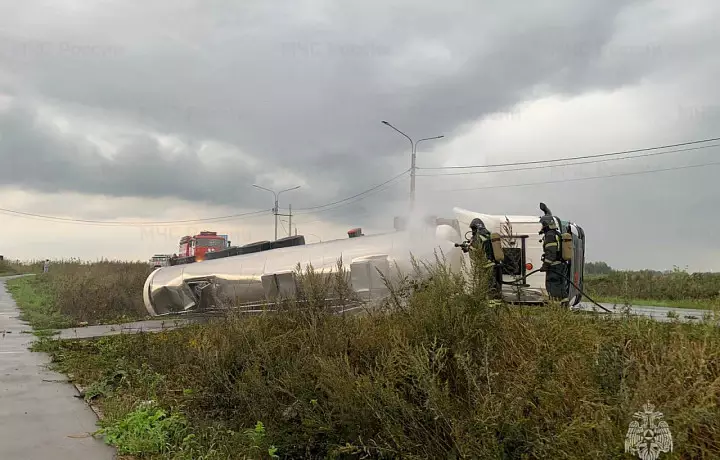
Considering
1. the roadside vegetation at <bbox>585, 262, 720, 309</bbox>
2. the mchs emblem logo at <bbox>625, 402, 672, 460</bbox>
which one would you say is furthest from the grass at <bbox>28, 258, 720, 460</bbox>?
the roadside vegetation at <bbox>585, 262, 720, 309</bbox>

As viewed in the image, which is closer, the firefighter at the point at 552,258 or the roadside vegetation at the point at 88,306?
the firefighter at the point at 552,258

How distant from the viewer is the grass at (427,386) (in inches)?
140

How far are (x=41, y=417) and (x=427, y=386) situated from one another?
483 centimetres

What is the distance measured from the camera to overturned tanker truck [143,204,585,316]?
9.25 metres

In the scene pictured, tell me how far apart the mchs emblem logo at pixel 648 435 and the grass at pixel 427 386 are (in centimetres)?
5

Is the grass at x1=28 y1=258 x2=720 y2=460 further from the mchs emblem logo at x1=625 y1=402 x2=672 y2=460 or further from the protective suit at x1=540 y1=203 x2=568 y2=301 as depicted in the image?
the protective suit at x1=540 y1=203 x2=568 y2=301

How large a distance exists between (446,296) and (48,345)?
9631 millimetres

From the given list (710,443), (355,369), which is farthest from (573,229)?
(710,443)

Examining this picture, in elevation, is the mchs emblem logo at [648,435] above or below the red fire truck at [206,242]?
below

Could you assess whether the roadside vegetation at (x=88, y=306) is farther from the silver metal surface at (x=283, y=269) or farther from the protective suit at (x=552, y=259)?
the protective suit at (x=552, y=259)

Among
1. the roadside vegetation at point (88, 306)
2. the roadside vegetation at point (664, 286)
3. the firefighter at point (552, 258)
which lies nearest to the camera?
the firefighter at point (552, 258)

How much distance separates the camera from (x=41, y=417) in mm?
6410

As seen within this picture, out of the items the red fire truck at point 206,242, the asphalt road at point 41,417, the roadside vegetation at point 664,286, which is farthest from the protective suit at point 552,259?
the red fire truck at point 206,242

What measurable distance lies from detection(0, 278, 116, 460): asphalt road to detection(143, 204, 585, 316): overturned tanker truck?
2.76m
